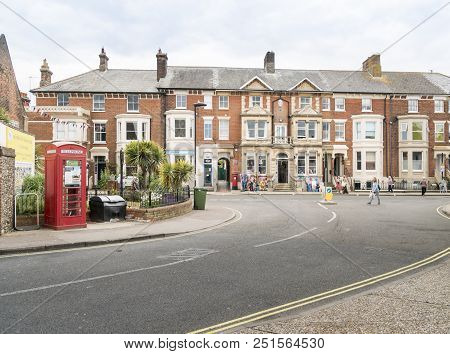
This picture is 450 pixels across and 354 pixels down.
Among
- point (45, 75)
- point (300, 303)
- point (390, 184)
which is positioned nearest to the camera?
point (300, 303)

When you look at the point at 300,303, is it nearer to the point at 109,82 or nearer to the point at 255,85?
the point at 255,85

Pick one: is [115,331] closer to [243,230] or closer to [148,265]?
[148,265]

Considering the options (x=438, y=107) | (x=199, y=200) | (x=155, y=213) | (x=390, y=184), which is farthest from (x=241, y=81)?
(x=155, y=213)

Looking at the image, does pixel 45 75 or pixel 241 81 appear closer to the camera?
pixel 45 75

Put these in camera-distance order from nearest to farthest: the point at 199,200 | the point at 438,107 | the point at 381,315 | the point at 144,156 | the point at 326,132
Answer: the point at 381,315 → the point at 199,200 → the point at 144,156 → the point at 326,132 → the point at 438,107

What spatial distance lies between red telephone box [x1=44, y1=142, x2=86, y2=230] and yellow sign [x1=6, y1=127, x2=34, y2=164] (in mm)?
1727

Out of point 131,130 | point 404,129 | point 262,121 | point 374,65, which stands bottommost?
point 131,130

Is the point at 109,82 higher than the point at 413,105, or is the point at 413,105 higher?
the point at 109,82

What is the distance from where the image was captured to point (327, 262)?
27.8ft

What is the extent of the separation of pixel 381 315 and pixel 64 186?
10559 millimetres

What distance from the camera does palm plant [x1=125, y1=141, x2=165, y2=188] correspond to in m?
21.9

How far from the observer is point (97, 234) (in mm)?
11695

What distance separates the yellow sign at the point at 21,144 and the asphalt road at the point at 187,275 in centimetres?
629

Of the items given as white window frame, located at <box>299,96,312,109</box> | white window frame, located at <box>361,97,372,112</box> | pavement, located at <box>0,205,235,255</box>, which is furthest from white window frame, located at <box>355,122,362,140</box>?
pavement, located at <box>0,205,235,255</box>
